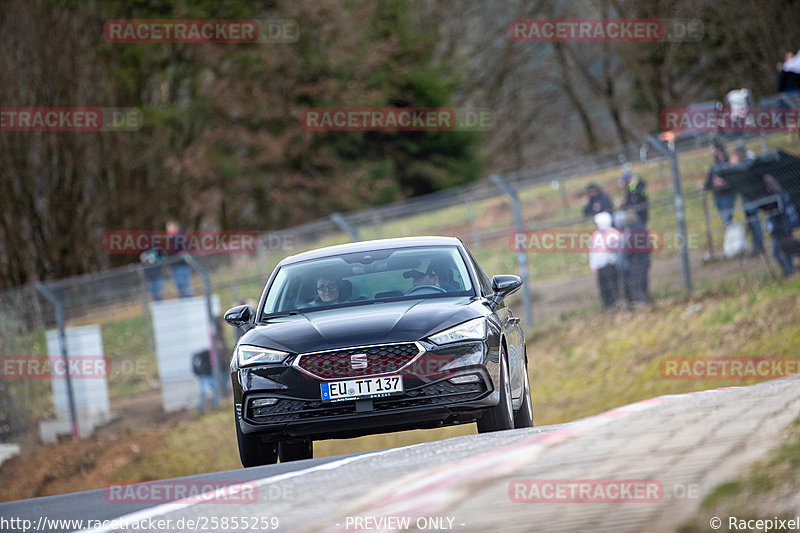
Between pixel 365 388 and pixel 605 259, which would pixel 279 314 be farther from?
pixel 605 259

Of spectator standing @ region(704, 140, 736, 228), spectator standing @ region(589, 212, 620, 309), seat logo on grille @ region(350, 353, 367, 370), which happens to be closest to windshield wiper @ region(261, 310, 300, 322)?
seat logo on grille @ region(350, 353, 367, 370)

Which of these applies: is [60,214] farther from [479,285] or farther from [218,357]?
[479,285]

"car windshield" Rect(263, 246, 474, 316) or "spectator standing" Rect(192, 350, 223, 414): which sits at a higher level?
"car windshield" Rect(263, 246, 474, 316)

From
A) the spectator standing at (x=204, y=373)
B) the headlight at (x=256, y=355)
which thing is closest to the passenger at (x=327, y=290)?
the headlight at (x=256, y=355)

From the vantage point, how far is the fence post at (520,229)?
19.4 meters

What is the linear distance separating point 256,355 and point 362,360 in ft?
2.47

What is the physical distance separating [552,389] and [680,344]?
195cm

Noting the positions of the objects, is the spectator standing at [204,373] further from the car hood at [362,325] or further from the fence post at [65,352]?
the car hood at [362,325]

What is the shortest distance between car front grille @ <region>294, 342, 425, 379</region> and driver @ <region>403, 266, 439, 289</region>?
1363 mm

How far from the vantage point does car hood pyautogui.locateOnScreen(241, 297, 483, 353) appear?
830 cm

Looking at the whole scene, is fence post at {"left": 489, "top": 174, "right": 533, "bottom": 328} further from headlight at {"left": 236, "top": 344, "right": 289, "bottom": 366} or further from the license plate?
the license plate

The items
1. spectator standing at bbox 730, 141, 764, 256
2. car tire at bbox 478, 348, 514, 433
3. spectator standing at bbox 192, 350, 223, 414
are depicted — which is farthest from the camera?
spectator standing at bbox 192, 350, 223, 414

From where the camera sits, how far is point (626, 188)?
19.3 m

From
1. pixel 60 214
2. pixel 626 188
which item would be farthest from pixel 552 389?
pixel 60 214
